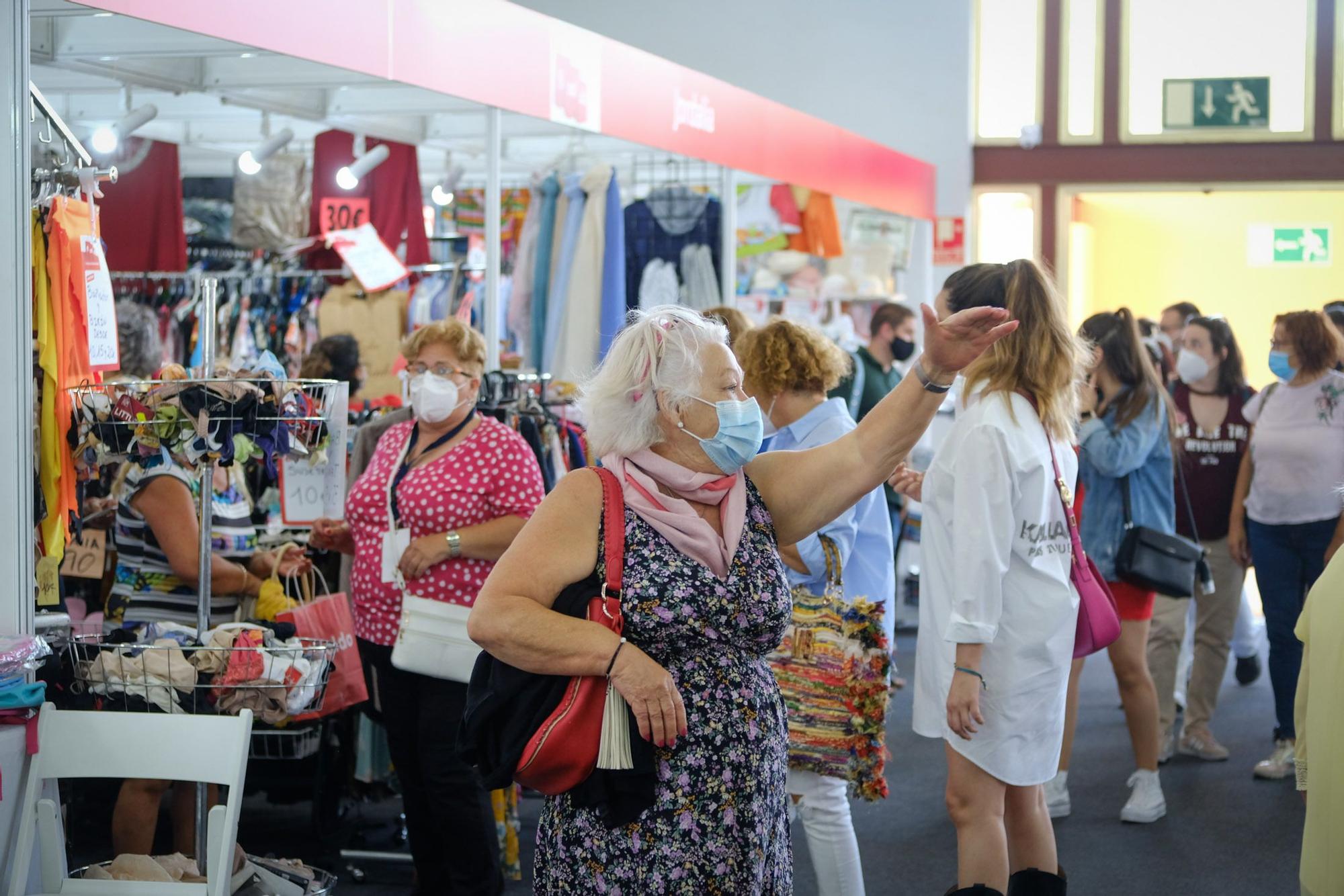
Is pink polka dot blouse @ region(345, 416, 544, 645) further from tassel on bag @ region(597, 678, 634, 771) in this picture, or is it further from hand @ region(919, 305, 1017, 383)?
hand @ region(919, 305, 1017, 383)

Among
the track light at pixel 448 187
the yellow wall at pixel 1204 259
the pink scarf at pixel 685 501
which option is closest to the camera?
the pink scarf at pixel 685 501

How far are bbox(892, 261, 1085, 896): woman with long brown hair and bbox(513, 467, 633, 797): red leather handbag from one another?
0.98 meters

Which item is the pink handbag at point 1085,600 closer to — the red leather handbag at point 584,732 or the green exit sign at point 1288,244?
the red leather handbag at point 584,732

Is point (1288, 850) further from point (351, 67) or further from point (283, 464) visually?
point (351, 67)

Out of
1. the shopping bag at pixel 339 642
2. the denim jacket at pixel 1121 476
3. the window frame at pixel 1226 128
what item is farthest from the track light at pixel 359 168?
the window frame at pixel 1226 128

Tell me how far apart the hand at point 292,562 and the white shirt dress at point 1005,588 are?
1935 mm

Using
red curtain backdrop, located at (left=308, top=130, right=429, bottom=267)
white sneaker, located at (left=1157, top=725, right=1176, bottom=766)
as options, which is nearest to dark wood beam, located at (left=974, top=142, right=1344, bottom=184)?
red curtain backdrop, located at (left=308, top=130, right=429, bottom=267)

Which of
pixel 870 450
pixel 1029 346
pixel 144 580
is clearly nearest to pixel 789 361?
pixel 1029 346

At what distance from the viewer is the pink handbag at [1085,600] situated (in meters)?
2.98

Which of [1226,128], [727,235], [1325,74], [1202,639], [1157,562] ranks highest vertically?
[1325,74]

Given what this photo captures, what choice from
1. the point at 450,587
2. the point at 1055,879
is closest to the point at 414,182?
the point at 450,587

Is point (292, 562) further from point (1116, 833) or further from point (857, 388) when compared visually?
point (857, 388)

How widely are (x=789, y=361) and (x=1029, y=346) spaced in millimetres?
755

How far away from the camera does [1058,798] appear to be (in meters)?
4.66
